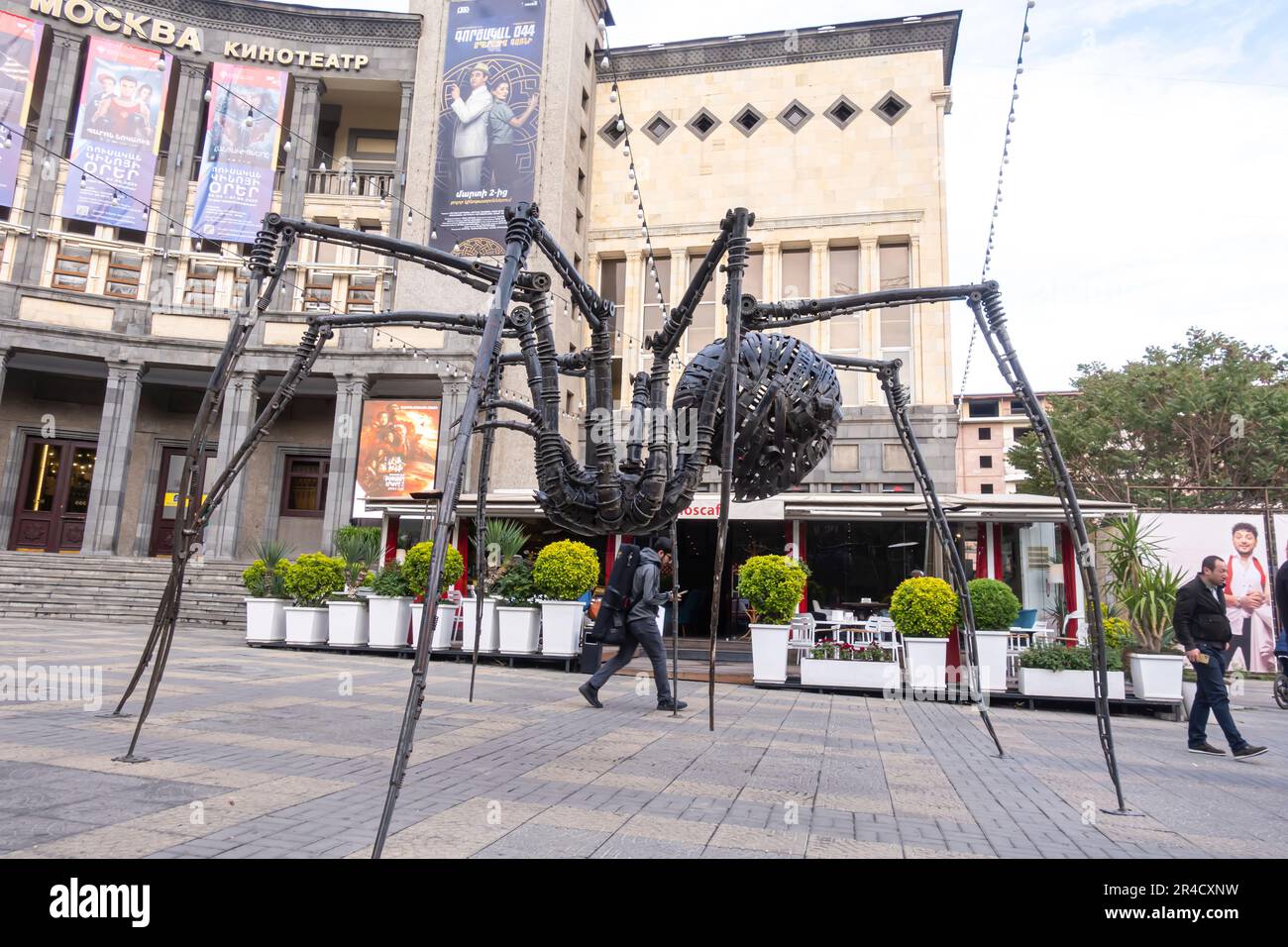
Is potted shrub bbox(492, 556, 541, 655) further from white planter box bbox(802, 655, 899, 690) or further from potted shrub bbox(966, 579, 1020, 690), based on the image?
potted shrub bbox(966, 579, 1020, 690)

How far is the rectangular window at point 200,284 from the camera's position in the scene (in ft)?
80.7

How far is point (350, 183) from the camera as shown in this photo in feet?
87.0

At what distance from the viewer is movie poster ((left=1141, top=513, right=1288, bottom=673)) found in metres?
15.8

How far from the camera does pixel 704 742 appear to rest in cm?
644

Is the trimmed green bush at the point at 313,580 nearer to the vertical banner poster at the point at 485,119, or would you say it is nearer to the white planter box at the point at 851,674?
the white planter box at the point at 851,674

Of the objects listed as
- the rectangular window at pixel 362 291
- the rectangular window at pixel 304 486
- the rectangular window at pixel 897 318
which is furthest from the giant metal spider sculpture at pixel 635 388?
the rectangular window at pixel 304 486

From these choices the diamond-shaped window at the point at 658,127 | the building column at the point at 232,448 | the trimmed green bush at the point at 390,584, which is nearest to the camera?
the trimmed green bush at the point at 390,584

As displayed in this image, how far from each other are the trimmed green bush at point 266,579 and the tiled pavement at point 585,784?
5387mm

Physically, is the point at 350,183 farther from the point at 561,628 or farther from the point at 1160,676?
the point at 1160,676

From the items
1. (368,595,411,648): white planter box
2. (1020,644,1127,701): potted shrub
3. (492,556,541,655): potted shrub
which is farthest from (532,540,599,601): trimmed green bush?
(1020,644,1127,701): potted shrub

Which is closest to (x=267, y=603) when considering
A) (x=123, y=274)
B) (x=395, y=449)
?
(x=395, y=449)

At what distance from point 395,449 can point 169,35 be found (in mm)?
16722

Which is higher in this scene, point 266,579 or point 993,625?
point 266,579
